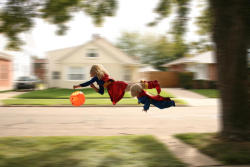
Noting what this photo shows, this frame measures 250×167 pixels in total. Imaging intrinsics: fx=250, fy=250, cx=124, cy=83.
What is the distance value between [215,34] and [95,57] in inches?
924

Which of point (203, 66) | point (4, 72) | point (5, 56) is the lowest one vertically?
point (203, 66)

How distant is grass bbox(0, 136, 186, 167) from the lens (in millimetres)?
5074

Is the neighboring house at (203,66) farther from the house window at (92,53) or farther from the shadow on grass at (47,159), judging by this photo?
the shadow on grass at (47,159)

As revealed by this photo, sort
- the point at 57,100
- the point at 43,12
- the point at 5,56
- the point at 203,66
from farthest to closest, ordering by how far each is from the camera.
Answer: the point at 5,56 → the point at 203,66 → the point at 57,100 → the point at 43,12

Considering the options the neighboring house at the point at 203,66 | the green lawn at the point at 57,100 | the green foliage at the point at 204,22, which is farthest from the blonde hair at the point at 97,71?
the neighboring house at the point at 203,66

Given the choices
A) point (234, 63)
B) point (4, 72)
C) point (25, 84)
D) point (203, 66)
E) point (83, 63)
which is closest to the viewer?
point (234, 63)

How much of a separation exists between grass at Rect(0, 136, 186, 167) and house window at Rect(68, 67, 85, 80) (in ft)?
73.9

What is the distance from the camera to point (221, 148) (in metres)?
5.99

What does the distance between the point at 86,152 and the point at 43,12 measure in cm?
497

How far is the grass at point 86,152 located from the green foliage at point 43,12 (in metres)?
3.45

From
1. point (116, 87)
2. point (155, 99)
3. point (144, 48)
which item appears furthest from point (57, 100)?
point (144, 48)

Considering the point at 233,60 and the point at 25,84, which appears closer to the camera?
the point at 233,60

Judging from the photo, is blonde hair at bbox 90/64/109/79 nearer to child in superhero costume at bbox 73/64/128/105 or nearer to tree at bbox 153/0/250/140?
child in superhero costume at bbox 73/64/128/105

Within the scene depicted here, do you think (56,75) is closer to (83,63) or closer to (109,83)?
(83,63)
